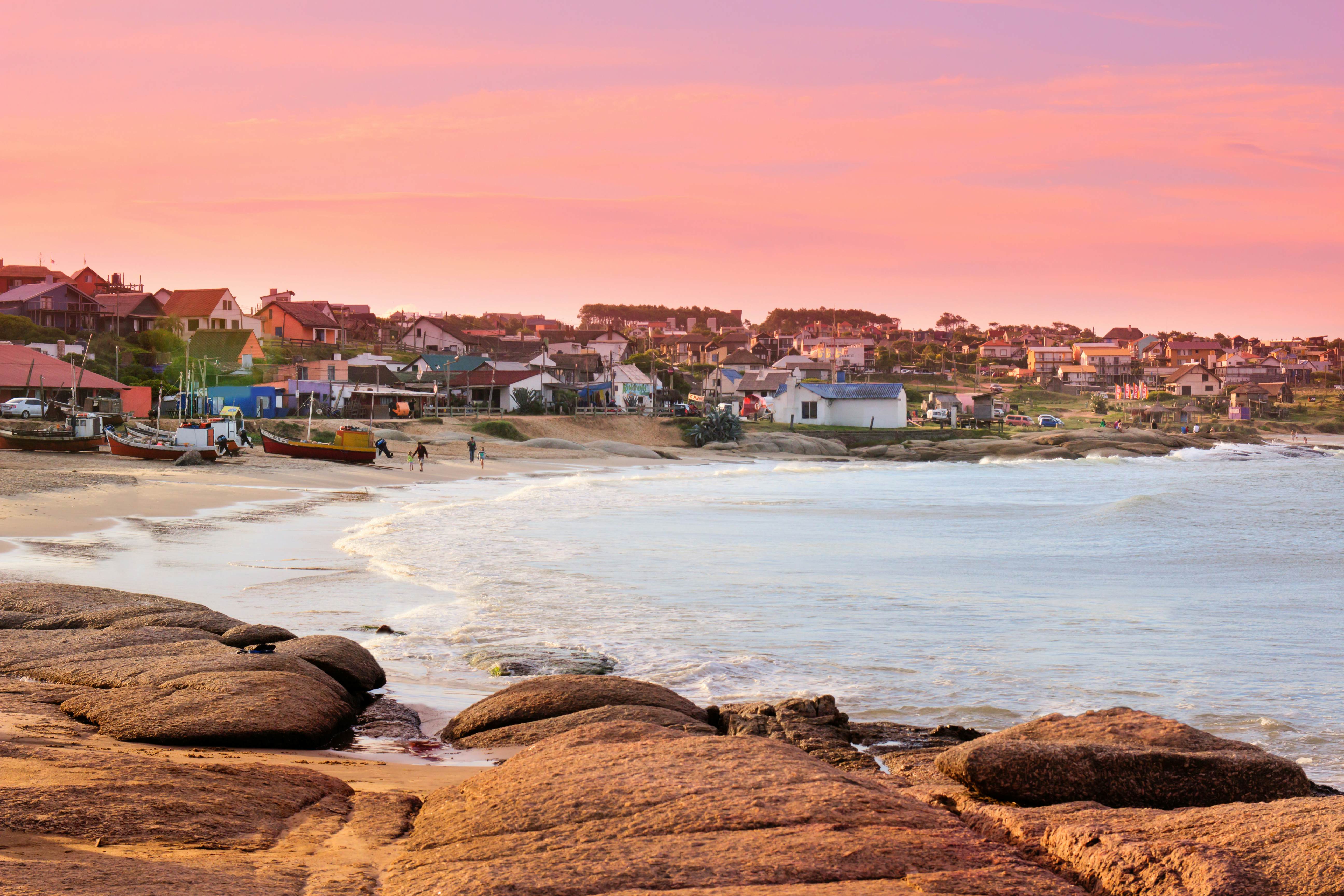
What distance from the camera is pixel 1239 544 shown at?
79.7 ft

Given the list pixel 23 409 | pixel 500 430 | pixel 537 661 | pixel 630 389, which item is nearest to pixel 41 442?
pixel 23 409

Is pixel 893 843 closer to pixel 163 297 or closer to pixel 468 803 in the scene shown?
pixel 468 803

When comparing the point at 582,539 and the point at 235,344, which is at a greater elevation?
the point at 235,344

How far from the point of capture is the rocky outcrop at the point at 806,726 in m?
7.10

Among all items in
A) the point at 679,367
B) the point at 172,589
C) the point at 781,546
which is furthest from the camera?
the point at 679,367

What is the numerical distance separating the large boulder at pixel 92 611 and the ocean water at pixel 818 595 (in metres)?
1.72

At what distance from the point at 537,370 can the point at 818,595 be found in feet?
208

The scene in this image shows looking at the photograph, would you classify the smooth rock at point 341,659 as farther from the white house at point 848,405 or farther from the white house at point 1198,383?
the white house at point 1198,383

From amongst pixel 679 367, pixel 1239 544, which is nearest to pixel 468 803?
pixel 1239 544

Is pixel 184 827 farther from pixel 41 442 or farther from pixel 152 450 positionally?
pixel 41 442

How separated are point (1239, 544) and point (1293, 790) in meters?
20.8

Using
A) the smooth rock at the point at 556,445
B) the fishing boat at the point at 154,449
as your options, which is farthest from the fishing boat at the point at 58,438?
Result: the smooth rock at the point at 556,445

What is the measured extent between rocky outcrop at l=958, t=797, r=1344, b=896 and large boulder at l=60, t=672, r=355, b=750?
4.69 meters

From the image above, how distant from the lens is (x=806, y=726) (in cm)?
780
